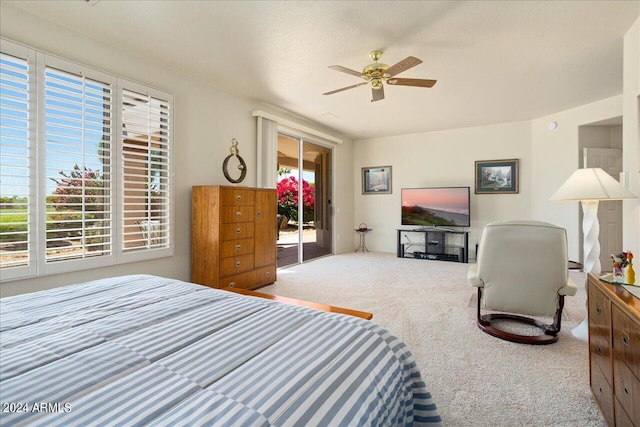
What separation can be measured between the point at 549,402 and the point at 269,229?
321cm

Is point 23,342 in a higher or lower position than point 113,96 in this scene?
lower

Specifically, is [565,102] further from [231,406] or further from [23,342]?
[23,342]

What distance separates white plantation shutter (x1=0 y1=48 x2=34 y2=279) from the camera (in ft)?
7.57

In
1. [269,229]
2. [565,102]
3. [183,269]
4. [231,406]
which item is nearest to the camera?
[231,406]

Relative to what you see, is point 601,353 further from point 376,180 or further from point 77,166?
point 376,180

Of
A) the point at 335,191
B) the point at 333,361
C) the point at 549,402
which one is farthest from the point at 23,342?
the point at 335,191

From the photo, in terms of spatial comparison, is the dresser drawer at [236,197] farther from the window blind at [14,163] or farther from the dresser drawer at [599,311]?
the dresser drawer at [599,311]

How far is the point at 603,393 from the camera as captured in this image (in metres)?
1.49

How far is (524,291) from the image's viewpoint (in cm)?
233

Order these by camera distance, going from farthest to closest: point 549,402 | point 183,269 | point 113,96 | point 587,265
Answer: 1. point 183,269
2. point 113,96
3. point 587,265
4. point 549,402

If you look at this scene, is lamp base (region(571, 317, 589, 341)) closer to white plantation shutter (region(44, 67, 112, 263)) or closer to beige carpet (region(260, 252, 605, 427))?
beige carpet (region(260, 252, 605, 427))

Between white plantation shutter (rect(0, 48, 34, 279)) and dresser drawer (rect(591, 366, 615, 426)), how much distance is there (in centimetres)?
374

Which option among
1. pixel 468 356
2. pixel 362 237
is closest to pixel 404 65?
pixel 468 356

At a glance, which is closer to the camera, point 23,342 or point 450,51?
point 23,342
